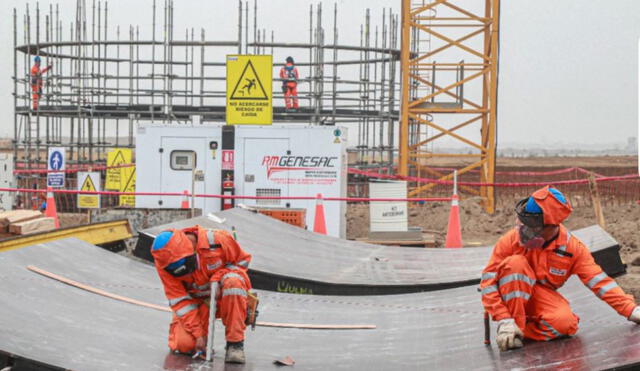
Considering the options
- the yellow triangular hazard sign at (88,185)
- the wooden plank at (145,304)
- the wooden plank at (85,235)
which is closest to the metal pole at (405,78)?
the yellow triangular hazard sign at (88,185)

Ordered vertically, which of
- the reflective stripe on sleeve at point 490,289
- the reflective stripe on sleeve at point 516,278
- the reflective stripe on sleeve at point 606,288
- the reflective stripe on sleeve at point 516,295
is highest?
the reflective stripe on sleeve at point 516,278

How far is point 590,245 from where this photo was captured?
8141 millimetres

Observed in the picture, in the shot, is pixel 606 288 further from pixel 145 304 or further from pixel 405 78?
pixel 405 78

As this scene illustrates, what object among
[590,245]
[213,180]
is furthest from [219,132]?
[590,245]

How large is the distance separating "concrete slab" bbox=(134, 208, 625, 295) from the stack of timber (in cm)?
206

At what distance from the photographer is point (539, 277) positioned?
538 centimetres

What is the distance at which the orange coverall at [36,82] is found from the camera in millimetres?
24156

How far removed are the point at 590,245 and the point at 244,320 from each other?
13.8 ft

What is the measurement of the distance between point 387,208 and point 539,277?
934cm

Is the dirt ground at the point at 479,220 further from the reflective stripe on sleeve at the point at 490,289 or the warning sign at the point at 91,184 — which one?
the reflective stripe on sleeve at the point at 490,289

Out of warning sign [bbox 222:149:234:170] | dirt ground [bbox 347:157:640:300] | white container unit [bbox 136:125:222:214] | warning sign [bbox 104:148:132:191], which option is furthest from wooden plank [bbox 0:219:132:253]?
warning sign [bbox 104:148:132:191]

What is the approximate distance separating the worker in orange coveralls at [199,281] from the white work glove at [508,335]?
1803 millimetres

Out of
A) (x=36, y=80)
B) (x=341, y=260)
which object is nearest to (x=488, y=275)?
(x=341, y=260)

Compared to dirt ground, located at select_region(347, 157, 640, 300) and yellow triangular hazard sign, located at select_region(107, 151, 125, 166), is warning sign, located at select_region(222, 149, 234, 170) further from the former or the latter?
yellow triangular hazard sign, located at select_region(107, 151, 125, 166)
